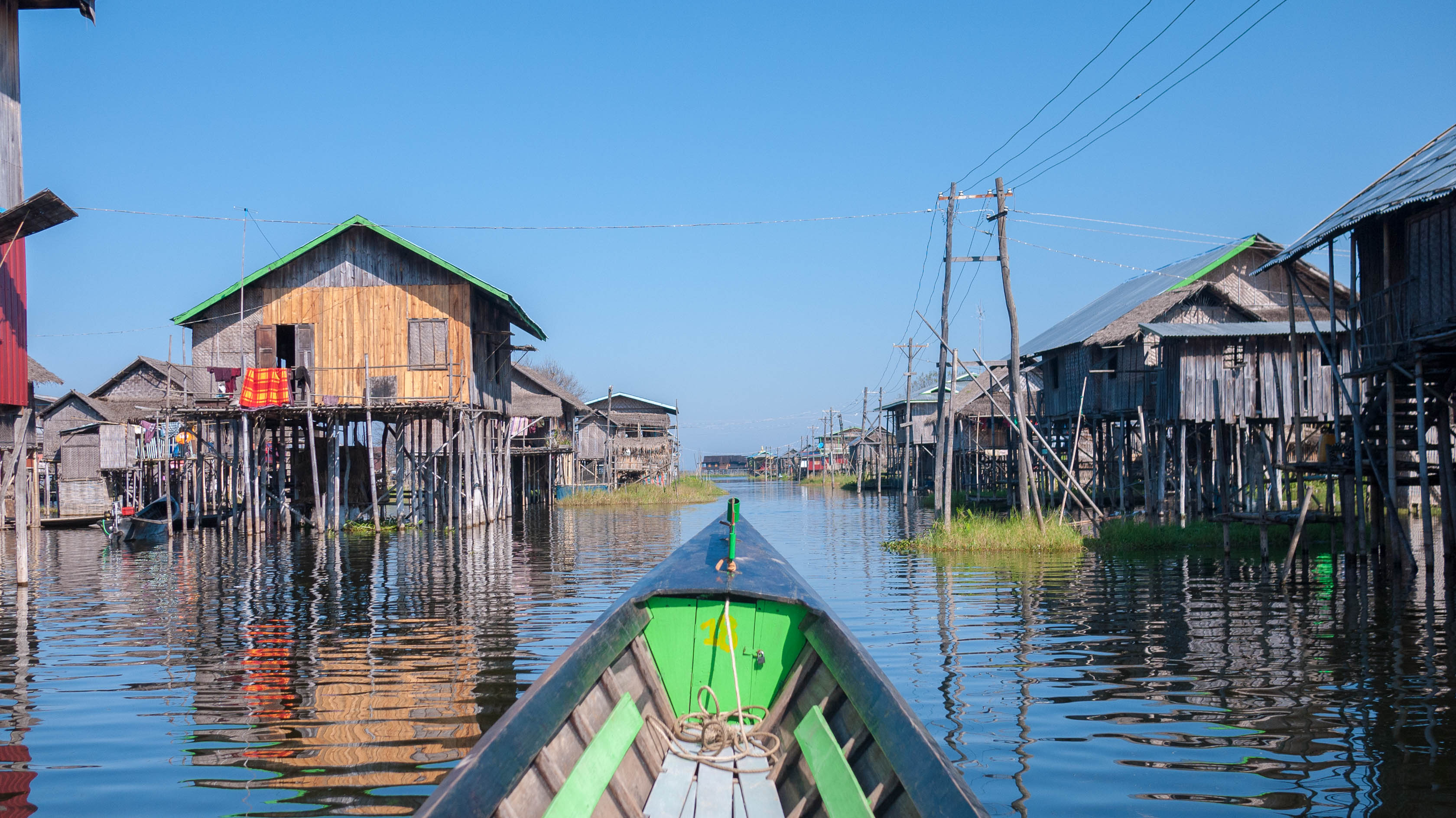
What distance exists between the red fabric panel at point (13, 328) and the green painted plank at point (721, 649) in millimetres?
13172

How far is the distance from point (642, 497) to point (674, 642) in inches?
1306

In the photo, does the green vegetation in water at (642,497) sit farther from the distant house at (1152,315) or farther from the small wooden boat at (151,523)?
the distant house at (1152,315)

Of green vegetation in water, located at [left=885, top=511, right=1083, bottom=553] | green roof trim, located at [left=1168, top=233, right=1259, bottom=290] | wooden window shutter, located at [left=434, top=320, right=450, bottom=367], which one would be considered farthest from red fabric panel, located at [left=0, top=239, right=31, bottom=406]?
green roof trim, located at [left=1168, top=233, right=1259, bottom=290]

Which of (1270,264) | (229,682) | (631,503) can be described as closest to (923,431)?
(631,503)

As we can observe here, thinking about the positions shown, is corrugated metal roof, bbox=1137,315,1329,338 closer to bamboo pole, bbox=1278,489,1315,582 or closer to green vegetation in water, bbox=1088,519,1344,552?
green vegetation in water, bbox=1088,519,1344,552

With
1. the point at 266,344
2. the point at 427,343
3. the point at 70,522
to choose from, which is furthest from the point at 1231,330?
the point at 70,522

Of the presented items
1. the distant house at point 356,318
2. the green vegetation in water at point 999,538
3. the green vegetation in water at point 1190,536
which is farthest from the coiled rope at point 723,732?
the distant house at point 356,318

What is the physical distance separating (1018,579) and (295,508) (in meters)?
19.7

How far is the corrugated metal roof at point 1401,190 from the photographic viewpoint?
38.3 feet

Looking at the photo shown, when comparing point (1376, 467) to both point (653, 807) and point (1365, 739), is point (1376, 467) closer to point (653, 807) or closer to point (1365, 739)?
point (1365, 739)

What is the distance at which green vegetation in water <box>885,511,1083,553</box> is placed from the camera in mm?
18234

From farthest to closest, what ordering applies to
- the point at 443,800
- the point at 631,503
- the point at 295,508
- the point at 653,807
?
the point at 631,503 → the point at 295,508 → the point at 653,807 → the point at 443,800

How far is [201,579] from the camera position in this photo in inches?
637

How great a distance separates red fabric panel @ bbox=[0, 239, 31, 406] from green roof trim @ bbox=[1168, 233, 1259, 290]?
2369cm
